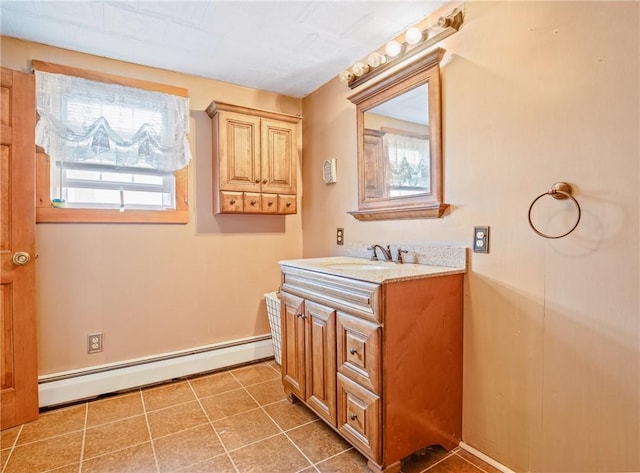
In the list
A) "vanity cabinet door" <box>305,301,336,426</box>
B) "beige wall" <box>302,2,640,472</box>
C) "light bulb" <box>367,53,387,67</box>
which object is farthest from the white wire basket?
"light bulb" <box>367,53,387,67</box>

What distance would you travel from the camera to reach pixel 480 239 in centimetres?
163

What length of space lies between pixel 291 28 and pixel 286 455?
2315 millimetres

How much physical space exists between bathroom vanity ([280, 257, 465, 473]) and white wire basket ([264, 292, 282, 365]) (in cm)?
88

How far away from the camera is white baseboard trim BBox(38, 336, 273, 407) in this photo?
2.17 m

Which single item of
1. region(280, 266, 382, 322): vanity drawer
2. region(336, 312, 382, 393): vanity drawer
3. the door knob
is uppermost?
the door knob

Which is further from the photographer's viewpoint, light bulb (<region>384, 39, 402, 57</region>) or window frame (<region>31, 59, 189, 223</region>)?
window frame (<region>31, 59, 189, 223</region>)

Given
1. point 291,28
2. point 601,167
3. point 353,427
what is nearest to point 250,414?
point 353,427

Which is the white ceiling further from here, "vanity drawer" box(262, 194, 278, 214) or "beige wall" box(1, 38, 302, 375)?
"vanity drawer" box(262, 194, 278, 214)

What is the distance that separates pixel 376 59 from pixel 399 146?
1.85ft

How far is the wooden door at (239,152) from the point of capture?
2.56 m

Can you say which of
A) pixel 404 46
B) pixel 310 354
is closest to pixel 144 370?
pixel 310 354

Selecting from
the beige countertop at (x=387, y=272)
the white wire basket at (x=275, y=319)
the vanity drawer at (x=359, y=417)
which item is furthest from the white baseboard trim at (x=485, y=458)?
the white wire basket at (x=275, y=319)

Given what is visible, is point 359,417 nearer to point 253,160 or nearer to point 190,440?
point 190,440

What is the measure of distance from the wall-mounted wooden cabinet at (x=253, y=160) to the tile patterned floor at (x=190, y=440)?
137 cm
